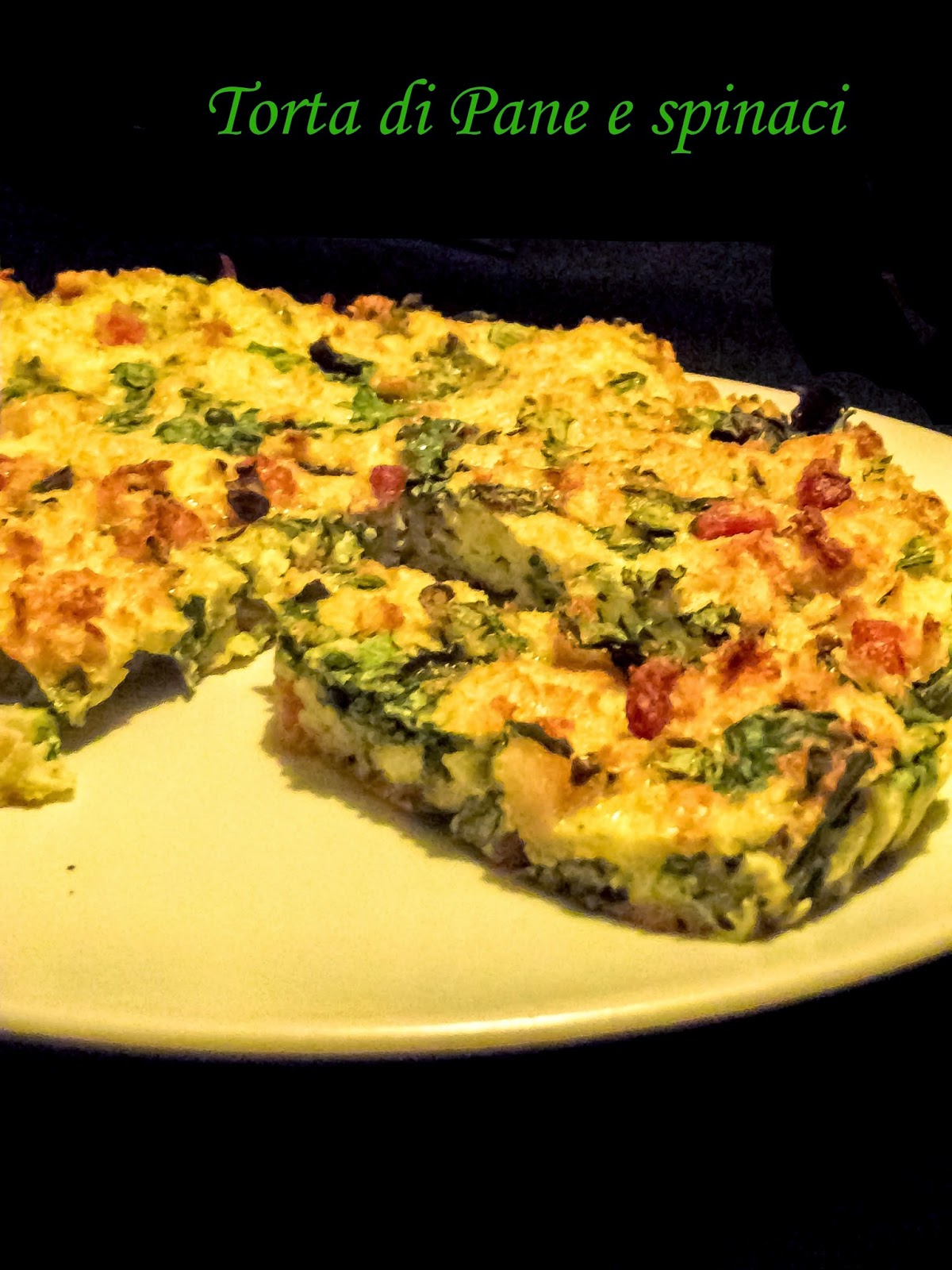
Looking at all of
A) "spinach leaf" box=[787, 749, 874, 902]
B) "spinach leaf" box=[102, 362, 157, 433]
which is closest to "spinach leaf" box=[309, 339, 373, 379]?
"spinach leaf" box=[102, 362, 157, 433]

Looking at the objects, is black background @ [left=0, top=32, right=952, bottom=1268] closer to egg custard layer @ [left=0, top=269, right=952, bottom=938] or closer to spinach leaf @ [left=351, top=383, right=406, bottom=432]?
egg custard layer @ [left=0, top=269, right=952, bottom=938]

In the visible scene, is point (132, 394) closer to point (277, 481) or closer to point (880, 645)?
point (277, 481)

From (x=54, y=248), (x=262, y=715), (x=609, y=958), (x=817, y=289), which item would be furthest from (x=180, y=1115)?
(x=54, y=248)

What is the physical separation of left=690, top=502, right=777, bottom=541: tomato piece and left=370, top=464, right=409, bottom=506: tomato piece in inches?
29.8

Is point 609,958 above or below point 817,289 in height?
below

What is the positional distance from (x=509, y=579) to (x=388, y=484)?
1.30 feet

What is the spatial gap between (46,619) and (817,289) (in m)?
3.68

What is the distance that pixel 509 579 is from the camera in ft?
9.44

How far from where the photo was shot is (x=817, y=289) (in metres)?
4.95

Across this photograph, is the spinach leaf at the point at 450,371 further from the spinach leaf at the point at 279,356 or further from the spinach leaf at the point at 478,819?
the spinach leaf at the point at 478,819

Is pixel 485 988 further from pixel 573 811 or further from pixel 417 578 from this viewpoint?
pixel 417 578

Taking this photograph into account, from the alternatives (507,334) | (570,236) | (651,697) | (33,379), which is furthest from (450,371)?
(570,236)

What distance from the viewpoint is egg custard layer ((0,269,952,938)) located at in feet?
6.63

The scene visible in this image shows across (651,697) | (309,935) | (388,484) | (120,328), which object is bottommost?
(309,935)
